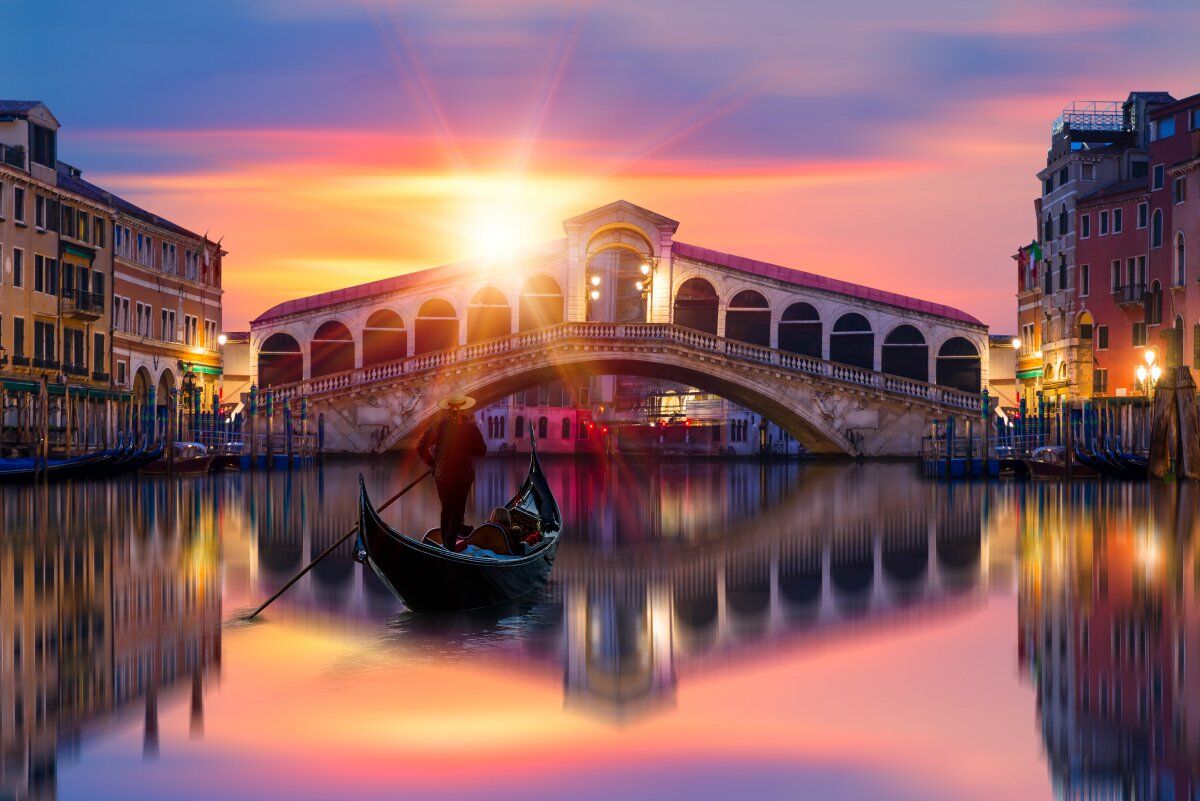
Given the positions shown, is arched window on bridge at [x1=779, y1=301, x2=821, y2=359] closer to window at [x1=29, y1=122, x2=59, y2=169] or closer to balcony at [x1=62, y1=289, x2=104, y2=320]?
balcony at [x1=62, y1=289, x2=104, y2=320]

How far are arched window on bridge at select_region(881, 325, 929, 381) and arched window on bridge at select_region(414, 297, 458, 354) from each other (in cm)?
1367

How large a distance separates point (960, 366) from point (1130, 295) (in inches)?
295

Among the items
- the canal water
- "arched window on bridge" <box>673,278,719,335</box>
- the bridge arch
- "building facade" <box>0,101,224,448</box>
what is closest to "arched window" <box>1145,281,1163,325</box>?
→ the bridge arch

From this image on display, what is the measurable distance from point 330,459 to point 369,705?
39.5 metres

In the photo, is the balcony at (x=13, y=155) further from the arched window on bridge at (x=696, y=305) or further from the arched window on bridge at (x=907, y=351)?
the arched window on bridge at (x=907, y=351)

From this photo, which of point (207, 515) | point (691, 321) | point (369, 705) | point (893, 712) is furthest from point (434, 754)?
point (691, 321)

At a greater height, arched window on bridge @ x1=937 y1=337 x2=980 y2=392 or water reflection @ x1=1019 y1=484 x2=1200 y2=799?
arched window on bridge @ x1=937 y1=337 x2=980 y2=392

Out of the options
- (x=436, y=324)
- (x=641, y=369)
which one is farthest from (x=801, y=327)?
(x=436, y=324)

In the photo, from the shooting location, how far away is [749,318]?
2051 inches

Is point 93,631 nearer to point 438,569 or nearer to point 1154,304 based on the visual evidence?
point 438,569

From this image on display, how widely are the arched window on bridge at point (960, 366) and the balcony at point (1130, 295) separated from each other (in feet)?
21.3

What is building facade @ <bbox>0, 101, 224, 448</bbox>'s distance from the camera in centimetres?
3778

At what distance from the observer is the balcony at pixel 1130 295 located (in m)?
45.5

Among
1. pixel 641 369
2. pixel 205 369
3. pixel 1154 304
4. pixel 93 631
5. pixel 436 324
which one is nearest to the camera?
pixel 93 631
